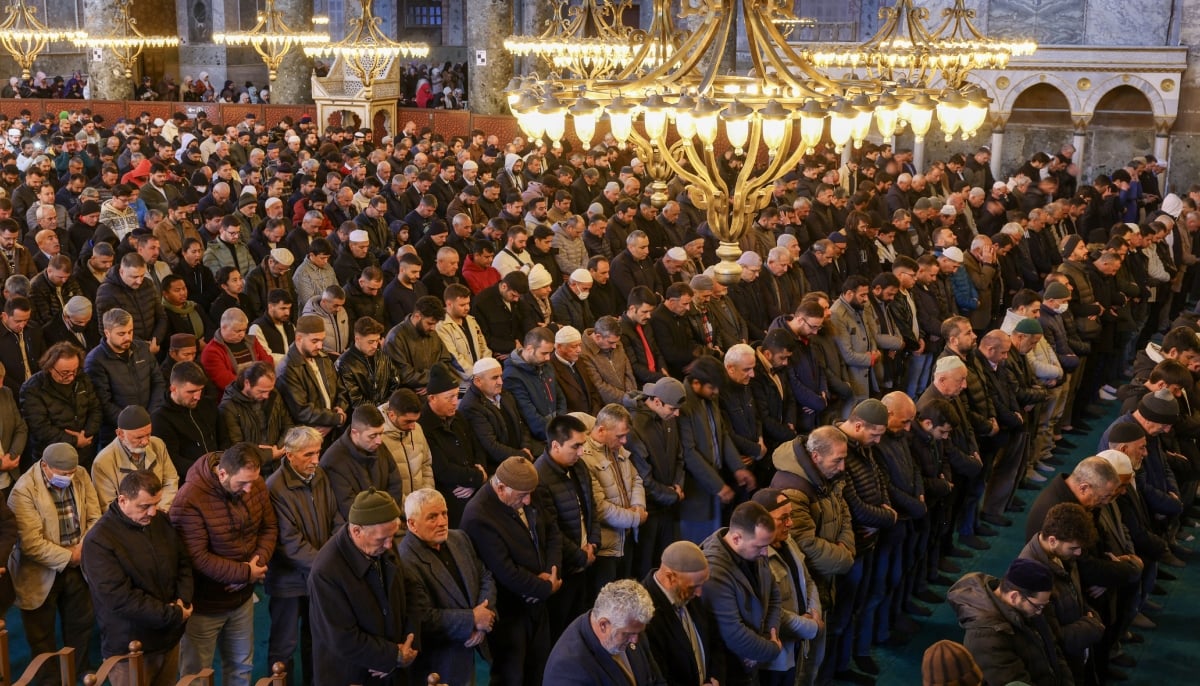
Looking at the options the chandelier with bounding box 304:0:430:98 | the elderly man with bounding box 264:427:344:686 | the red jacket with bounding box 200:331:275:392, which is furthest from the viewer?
the chandelier with bounding box 304:0:430:98

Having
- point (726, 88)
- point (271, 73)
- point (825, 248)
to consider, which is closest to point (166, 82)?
point (271, 73)

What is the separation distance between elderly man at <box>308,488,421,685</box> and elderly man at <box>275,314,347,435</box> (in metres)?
2.48

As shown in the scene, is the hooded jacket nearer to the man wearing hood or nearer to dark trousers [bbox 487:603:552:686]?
the man wearing hood

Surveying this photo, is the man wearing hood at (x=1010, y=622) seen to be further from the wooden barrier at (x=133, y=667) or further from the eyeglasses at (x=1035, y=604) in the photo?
the wooden barrier at (x=133, y=667)

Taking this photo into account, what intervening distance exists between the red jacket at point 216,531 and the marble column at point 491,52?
2155 cm

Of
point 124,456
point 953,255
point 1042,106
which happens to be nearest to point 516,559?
point 124,456

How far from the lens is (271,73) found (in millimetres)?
27703

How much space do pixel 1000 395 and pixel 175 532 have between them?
18.7 ft

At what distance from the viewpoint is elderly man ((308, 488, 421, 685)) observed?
5406 millimetres

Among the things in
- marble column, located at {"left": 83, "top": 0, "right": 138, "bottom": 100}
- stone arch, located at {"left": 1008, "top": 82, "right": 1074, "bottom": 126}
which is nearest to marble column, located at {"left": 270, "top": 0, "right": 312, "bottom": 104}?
marble column, located at {"left": 83, "top": 0, "right": 138, "bottom": 100}

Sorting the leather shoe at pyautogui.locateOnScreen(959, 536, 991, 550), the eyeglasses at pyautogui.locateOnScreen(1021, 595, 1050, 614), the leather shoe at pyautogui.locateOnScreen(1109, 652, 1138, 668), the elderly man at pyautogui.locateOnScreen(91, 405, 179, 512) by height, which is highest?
the elderly man at pyautogui.locateOnScreen(91, 405, 179, 512)

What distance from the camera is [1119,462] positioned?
7023 mm

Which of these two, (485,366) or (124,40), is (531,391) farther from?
(124,40)

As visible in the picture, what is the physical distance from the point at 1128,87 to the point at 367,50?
13.4m
